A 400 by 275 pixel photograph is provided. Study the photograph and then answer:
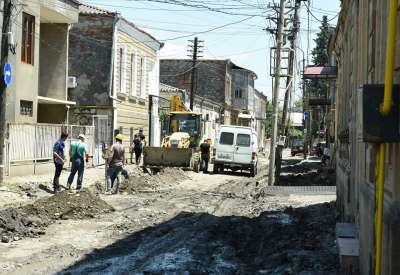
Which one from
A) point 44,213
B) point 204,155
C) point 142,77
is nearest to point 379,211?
point 44,213

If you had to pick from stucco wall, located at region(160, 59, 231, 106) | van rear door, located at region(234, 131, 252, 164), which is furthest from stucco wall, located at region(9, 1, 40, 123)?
stucco wall, located at region(160, 59, 231, 106)

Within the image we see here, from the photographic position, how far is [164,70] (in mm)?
61812

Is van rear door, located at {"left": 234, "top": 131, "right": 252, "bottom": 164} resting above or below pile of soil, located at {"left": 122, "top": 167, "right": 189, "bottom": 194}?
above

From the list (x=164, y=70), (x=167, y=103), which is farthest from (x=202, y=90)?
(x=167, y=103)

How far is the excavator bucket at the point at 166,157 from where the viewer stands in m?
26.7

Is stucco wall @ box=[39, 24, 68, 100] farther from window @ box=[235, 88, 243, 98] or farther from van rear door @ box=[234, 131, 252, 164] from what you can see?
window @ box=[235, 88, 243, 98]

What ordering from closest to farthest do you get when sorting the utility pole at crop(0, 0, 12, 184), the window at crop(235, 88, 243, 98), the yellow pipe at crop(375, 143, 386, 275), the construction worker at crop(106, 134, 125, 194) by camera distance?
1. the yellow pipe at crop(375, 143, 386, 275)
2. the utility pole at crop(0, 0, 12, 184)
3. the construction worker at crop(106, 134, 125, 194)
4. the window at crop(235, 88, 243, 98)

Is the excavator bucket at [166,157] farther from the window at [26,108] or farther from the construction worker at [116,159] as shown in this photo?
the construction worker at [116,159]

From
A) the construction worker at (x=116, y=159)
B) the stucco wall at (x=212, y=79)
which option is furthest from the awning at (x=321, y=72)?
the stucco wall at (x=212, y=79)

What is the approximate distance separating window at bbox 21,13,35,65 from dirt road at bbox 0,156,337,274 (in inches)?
303

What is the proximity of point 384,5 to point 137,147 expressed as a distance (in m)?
24.1

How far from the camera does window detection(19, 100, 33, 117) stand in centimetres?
2162

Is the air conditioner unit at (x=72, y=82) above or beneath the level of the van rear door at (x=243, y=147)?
above

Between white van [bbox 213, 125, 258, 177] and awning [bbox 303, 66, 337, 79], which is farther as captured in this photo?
white van [bbox 213, 125, 258, 177]
